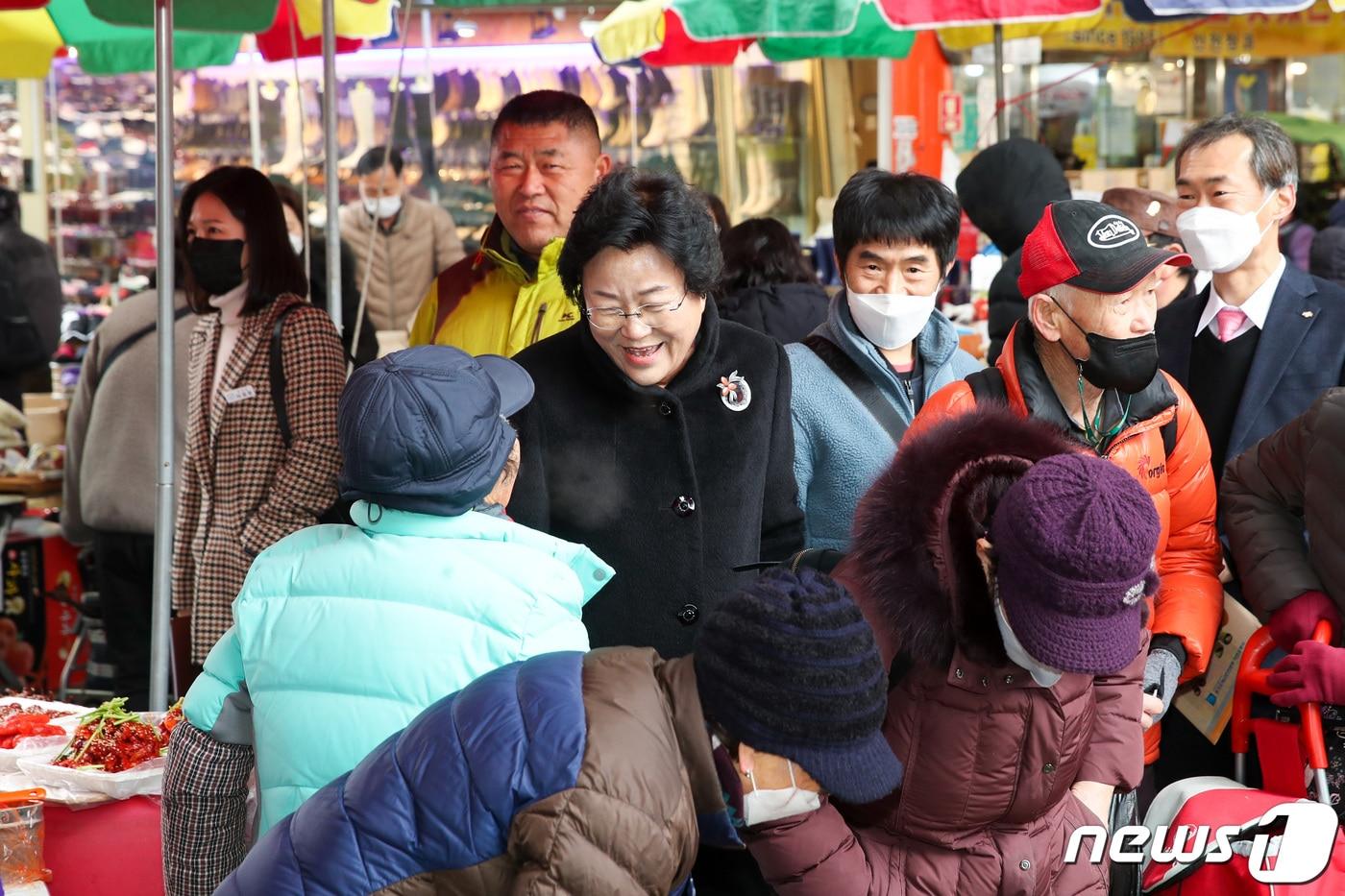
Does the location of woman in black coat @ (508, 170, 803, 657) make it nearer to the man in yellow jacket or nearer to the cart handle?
the man in yellow jacket

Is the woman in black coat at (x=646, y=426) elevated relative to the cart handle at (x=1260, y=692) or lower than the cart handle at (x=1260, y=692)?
elevated

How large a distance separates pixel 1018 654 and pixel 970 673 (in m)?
0.10

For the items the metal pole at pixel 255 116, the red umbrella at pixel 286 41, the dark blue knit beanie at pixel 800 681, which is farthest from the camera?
the metal pole at pixel 255 116

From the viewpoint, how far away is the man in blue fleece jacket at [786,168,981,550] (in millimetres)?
3068

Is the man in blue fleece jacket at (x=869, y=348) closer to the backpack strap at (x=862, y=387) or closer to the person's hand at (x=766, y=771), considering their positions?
the backpack strap at (x=862, y=387)

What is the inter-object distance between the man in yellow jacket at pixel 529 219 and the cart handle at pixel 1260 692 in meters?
1.63

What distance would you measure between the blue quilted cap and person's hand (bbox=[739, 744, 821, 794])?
2.29 feet

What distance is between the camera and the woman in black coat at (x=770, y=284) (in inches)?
183

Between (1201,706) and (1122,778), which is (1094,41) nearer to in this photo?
(1201,706)

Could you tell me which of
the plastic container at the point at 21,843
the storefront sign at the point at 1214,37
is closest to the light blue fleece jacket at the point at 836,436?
the plastic container at the point at 21,843

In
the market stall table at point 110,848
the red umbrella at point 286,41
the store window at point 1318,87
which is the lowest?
the market stall table at point 110,848

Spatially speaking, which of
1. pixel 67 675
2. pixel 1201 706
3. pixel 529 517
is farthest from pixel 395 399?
pixel 67 675

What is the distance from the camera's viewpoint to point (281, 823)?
176 cm

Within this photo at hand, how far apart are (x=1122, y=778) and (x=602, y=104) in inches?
373
